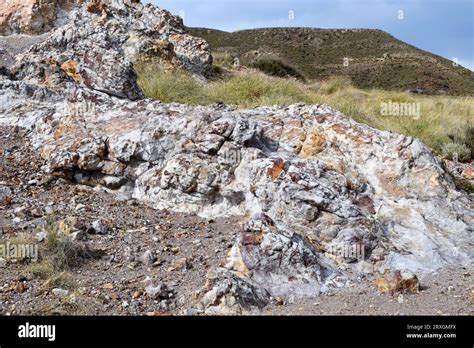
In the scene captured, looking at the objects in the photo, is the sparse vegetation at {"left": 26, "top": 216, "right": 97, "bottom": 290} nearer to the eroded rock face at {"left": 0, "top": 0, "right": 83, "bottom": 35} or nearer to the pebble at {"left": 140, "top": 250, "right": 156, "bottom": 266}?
the pebble at {"left": 140, "top": 250, "right": 156, "bottom": 266}

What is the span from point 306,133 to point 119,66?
2.86 meters

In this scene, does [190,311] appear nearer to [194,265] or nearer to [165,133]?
[194,265]

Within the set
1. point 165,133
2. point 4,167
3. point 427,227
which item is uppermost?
point 165,133

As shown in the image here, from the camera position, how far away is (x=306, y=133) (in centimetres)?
497

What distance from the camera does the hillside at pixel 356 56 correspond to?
105 ft

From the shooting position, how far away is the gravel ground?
9.99 feet

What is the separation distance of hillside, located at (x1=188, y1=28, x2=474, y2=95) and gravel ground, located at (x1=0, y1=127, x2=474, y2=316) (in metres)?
23.8

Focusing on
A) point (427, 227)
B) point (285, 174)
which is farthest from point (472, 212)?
point (285, 174)

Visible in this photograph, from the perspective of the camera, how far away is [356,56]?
137 ft

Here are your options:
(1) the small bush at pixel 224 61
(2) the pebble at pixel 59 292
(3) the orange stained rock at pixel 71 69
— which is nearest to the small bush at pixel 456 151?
(3) the orange stained rock at pixel 71 69

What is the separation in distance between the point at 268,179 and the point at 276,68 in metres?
13.4

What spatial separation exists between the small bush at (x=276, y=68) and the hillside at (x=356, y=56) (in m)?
9.76

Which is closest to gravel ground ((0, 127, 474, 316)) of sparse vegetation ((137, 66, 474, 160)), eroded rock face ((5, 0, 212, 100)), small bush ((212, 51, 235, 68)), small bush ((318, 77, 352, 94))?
eroded rock face ((5, 0, 212, 100))

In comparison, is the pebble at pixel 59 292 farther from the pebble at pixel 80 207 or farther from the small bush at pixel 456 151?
the small bush at pixel 456 151
